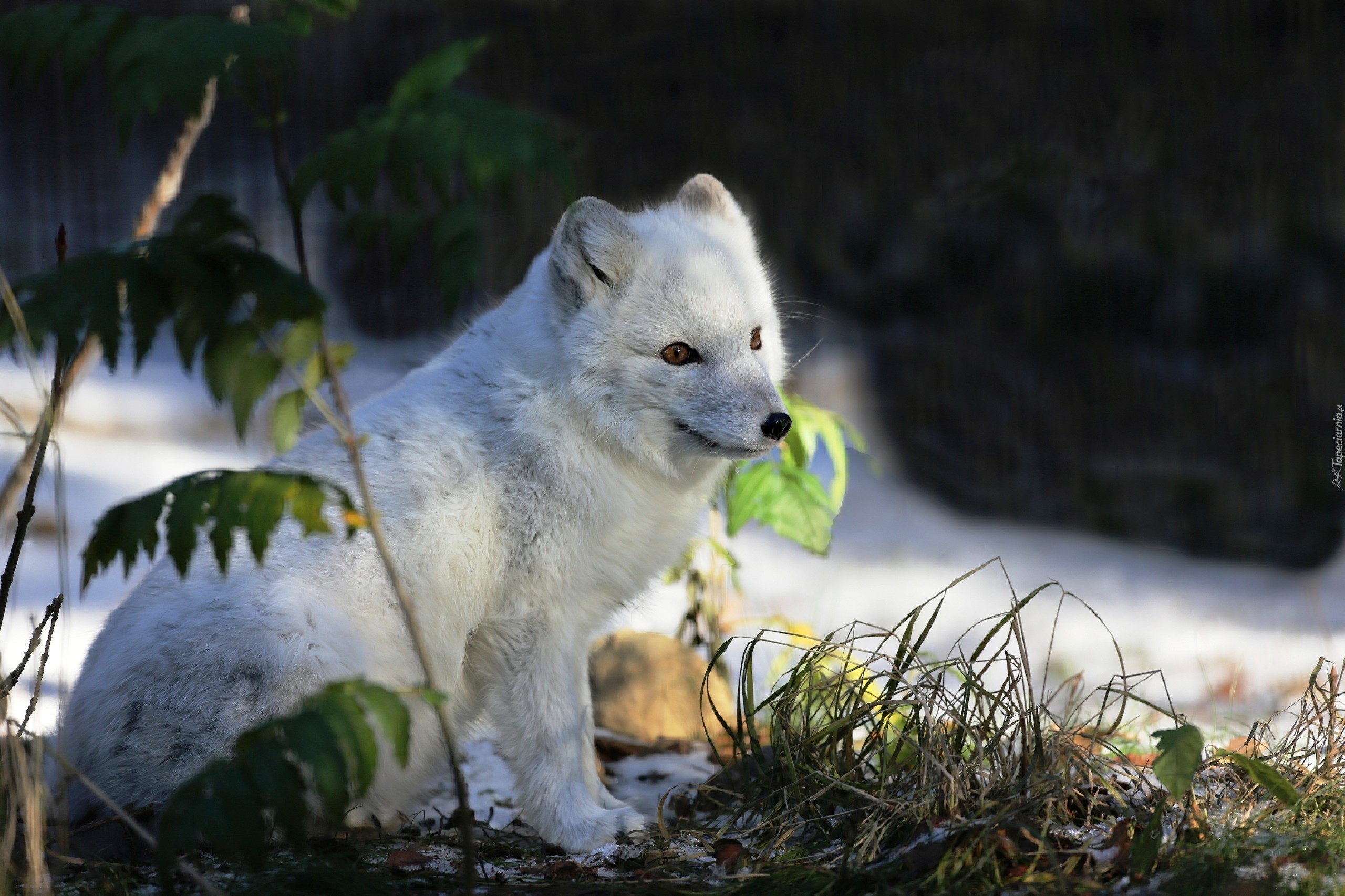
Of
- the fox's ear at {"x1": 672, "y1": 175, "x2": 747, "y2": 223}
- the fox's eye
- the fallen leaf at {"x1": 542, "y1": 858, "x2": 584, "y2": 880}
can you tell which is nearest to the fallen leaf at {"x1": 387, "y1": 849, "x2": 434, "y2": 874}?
the fallen leaf at {"x1": 542, "y1": 858, "x2": 584, "y2": 880}

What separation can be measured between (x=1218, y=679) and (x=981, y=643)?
Result: 110 inches

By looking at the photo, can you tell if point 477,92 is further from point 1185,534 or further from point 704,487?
point 1185,534

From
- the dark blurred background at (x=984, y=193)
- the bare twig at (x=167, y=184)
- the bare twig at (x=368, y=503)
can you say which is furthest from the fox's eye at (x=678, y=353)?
the dark blurred background at (x=984, y=193)

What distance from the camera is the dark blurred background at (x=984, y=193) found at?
582 cm

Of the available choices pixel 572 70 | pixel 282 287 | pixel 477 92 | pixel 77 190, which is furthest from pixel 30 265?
pixel 282 287

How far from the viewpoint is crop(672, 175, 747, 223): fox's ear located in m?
3.22

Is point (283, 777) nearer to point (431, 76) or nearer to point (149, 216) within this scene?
point (431, 76)

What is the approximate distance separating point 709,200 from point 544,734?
5.23 feet

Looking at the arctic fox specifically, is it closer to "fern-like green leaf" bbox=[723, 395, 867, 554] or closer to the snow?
"fern-like green leaf" bbox=[723, 395, 867, 554]

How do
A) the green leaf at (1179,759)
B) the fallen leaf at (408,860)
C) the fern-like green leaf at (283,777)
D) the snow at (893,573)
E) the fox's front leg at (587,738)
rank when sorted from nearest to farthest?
the fern-like green leaf at (283,777), the green leaf at (1179,759), the fallen leaf at (408,860), the fox's front leg at (587,738), the snow at (893,573)

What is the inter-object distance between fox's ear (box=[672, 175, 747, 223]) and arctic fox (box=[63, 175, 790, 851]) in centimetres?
24

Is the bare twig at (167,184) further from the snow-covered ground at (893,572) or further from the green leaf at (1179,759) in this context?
the green leaf at (1179,759)

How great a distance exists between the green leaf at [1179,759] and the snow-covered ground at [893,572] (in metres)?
2.54

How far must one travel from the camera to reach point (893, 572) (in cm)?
558
